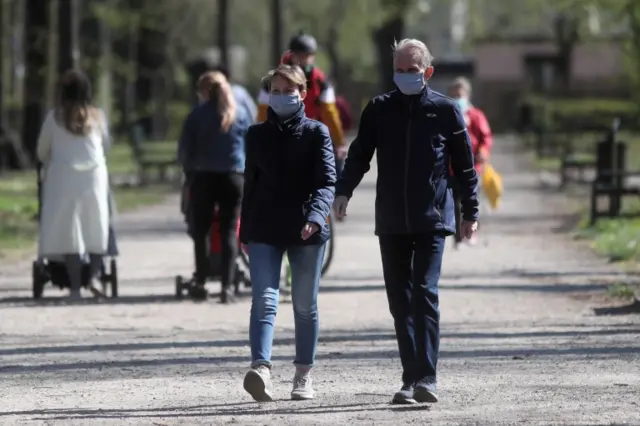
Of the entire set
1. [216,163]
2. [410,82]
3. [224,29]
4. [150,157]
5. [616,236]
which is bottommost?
[150,157]

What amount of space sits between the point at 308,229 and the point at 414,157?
607mm

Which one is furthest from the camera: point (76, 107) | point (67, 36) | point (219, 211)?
point (67, 36)

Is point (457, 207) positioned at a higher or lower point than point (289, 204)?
lower

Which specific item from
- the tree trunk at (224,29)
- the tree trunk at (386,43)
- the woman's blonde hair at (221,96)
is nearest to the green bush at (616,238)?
the woman's blonde hair at (221,96)

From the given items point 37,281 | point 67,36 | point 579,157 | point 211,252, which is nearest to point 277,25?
point 579,157

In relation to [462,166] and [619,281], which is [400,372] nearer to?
[462,166]

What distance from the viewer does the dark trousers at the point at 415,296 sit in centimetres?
866

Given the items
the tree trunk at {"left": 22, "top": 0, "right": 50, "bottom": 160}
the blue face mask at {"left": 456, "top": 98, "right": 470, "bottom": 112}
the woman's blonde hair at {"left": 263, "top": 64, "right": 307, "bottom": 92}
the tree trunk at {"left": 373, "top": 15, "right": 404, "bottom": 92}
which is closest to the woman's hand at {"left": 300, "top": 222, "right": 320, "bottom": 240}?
the woman's blonde hair at {"left": 263, "top": 64, "right": 307, "bottom": 92}

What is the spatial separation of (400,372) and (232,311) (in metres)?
3.68

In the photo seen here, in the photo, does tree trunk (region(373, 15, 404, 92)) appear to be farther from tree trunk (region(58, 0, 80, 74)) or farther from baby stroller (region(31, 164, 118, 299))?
baby stroller (region(31, 164, 118, 299))

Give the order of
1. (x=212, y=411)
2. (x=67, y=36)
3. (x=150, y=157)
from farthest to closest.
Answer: (x=150, y=157) → (x=67, y=36) → (x=212, y=411)

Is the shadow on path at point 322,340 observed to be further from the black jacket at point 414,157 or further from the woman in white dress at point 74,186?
the woman in white dress at point 74,186

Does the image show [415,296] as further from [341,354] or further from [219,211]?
[219,211]

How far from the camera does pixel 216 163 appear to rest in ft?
45.5
